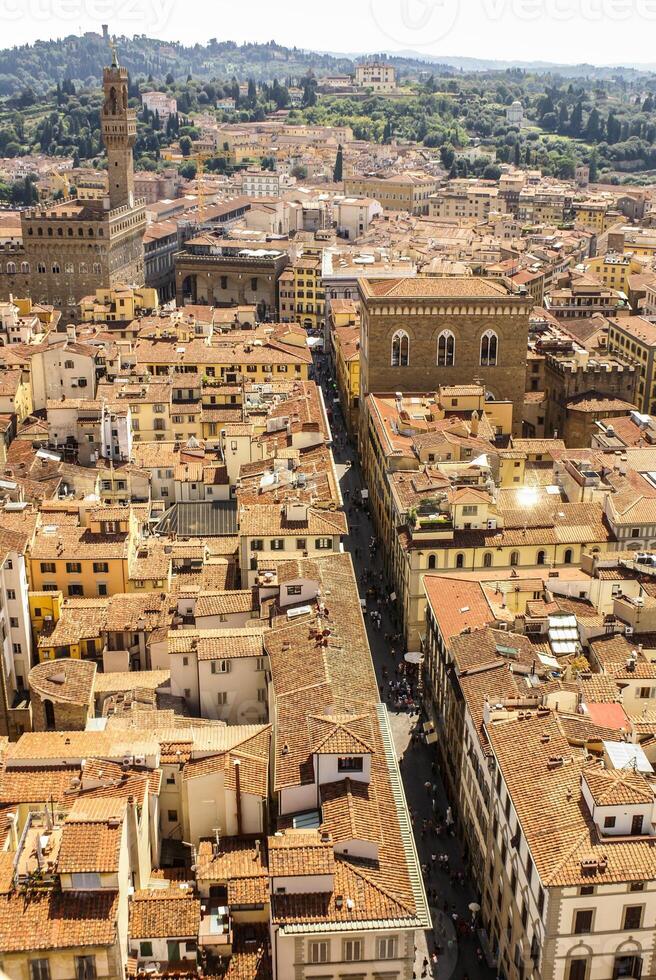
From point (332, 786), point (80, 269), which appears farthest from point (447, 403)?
point (80, 269)

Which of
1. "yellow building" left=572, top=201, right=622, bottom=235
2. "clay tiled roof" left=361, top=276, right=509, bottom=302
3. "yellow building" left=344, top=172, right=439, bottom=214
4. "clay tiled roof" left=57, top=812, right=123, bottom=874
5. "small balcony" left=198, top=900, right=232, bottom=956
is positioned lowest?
A: "small balcony" left=198, top=900, right=232, bottom=956

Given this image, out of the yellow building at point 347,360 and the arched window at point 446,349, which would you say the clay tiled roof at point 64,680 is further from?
the yellow building at point 347,360

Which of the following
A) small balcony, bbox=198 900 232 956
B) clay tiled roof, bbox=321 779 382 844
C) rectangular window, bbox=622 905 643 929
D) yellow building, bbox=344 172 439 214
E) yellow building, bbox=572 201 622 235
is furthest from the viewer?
yellow building, bbox=344 172 439 214

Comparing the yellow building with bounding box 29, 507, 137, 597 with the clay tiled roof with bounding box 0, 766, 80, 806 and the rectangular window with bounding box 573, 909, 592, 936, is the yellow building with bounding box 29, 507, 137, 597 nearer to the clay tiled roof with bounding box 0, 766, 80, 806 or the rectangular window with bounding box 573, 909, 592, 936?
the clay tiled roof with bounding box 0, 766, 80, 806

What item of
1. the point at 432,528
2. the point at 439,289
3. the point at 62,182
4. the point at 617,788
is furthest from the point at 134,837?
the point at 62,182

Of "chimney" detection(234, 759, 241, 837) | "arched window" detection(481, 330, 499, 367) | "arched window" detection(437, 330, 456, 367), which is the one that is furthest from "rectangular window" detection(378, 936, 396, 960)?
"arched window" detection(481, 330, 499, 367)

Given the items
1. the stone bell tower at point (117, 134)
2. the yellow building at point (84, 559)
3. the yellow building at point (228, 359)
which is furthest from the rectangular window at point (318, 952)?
the stone bell tower at point (117, 134)
